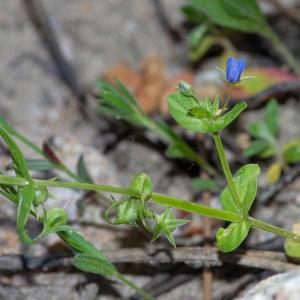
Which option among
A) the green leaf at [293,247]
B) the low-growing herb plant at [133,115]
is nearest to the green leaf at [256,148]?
the low-growing herb plant at [133,115]

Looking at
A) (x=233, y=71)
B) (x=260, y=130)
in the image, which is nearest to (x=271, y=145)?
(x=260, y=130)

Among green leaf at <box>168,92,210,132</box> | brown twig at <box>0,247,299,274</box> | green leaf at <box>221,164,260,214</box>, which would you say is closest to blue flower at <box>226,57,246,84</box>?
green leaf at <box>168,92,210,132</box>

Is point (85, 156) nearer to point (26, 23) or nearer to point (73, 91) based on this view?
point (73, 91)

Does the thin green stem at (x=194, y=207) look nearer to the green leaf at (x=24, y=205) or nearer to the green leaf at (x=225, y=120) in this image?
the green leaf at (x=225, y=120)

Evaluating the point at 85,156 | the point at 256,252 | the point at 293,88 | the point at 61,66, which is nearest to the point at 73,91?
the point at 61,66

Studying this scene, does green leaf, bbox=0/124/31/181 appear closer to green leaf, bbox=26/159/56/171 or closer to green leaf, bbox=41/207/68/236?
green leaf, bbox=41/207/68/236

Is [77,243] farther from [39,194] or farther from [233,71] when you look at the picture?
[233,71]
